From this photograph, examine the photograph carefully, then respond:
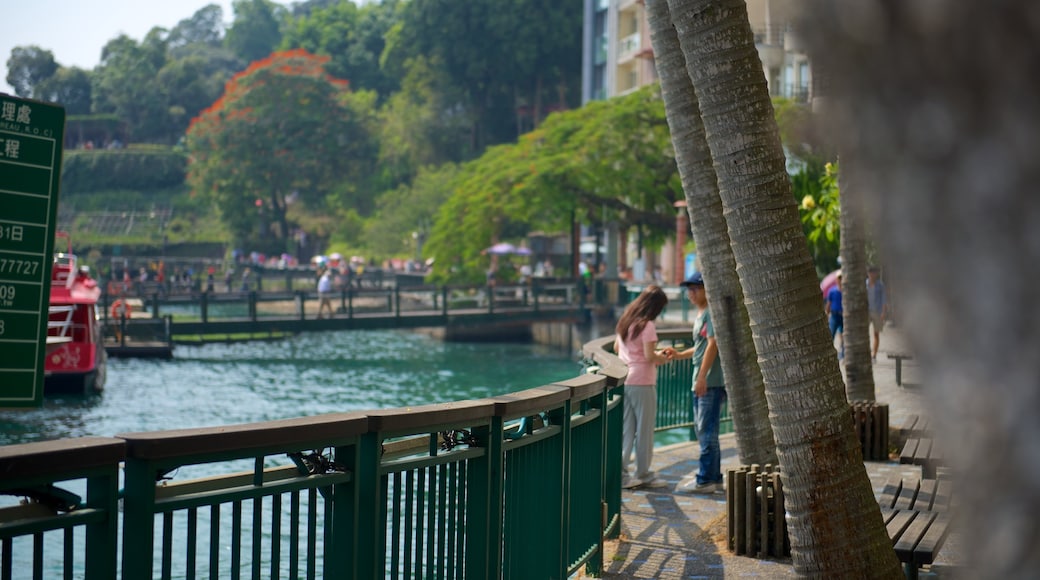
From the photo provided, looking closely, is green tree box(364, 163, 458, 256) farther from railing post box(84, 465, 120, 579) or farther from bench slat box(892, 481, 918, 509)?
railing post box(84, 465, 120, 579)

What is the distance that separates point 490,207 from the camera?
43.9 metres

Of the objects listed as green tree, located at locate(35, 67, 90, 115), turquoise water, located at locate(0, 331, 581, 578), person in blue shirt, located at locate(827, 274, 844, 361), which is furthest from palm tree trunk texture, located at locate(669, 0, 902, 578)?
green tree, located at locate(35, 67, 90, 115)

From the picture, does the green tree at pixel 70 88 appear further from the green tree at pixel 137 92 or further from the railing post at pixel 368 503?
the railing post at pixel 368 503

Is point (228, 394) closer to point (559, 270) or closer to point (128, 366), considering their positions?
point (128, 366)

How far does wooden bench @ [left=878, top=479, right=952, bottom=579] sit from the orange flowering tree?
7314 cm

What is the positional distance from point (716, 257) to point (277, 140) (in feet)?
236

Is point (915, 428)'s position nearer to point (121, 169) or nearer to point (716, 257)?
point (716, 257)

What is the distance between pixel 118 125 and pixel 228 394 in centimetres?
9023

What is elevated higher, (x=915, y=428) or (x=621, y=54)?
(x=621, y=54)

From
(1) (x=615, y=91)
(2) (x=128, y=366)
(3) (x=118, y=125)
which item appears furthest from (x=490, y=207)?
(3) (x=118, y=125)

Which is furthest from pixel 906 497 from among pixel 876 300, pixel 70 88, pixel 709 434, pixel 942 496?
pixel 70 88

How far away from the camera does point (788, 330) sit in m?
5.53

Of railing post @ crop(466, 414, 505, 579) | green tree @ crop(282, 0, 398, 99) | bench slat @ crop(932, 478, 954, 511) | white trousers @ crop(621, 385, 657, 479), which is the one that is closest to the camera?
railing post @ crop(466, 414, 505, 579)

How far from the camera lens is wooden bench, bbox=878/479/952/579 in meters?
5.43
